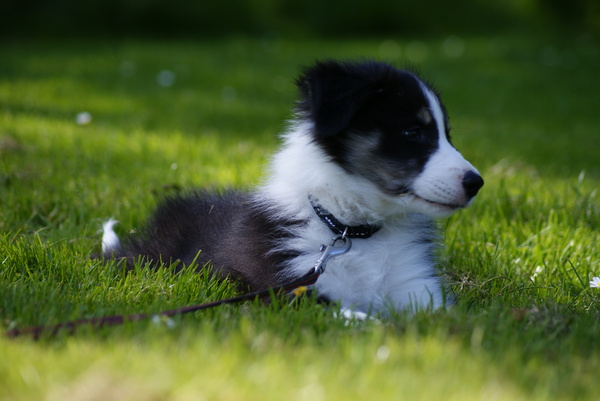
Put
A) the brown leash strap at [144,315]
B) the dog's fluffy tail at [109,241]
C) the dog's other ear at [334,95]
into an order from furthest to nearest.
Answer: the dog's fluffy tail at [109,241] < the dog's other ear at [334,95] < the brown leash strap at [144,315]

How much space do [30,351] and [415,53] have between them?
1232 centimetres

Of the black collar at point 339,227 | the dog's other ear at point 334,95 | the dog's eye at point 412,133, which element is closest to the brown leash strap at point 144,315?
the black collar at point 339,227

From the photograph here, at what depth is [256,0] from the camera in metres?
18.7

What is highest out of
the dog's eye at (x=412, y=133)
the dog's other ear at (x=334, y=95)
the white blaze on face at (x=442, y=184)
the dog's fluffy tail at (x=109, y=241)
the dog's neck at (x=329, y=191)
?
the dog's other ear at (x=334, y=95)

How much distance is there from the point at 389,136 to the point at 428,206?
34cm

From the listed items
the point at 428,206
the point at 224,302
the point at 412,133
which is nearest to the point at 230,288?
the point at 224,302

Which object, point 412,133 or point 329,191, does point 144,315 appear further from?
point 412,133

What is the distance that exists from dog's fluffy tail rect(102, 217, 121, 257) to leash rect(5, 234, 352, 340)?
1.11 m

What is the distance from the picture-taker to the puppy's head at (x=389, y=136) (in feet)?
9.32

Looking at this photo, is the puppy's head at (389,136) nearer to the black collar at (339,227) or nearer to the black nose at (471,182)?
the black nose at (471,182)

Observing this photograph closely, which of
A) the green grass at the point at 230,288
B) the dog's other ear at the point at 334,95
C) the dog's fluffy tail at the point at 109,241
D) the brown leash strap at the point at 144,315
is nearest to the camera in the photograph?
the green grass at the point at 230,288

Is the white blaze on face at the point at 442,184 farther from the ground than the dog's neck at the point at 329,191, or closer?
farther from the ground

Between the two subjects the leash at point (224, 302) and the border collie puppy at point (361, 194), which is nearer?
the leash at point (224, 302)

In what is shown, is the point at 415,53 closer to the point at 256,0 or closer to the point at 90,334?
the point at 256,0
